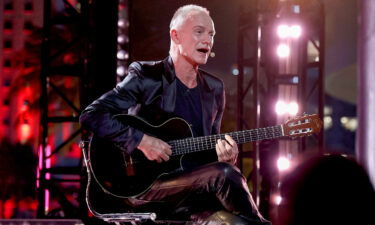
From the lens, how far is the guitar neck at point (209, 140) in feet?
9.09

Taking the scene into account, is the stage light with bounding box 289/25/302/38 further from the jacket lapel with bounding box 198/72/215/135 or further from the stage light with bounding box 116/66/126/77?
the jacket lapel with bounding box 198/72/215/135

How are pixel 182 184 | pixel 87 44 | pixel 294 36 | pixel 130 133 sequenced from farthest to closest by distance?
pixel 294 36 → pixel 87 44 → pixel 130 133 → pixel 182 184

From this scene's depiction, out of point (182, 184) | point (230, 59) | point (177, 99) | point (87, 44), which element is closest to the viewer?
point (182, 184)

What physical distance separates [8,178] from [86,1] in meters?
14.8

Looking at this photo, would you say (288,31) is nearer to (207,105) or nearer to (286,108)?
(286,108)

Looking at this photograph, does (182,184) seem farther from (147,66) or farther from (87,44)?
(87,44)

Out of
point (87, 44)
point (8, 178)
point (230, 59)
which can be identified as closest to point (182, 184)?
point (87, 44)

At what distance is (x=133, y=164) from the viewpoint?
2820mm

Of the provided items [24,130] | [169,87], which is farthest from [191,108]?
[24,130]

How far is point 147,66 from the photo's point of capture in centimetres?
303

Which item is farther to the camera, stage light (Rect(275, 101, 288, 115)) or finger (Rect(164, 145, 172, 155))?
stage light (Rect(275, 101, 288, 115))

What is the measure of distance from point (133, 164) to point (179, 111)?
0.43m

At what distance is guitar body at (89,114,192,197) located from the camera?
2764 mm

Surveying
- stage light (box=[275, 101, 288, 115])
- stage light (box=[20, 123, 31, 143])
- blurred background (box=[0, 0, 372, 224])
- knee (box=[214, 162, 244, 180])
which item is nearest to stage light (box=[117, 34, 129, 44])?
blurred background (box=[0, 0, 372, 224])
